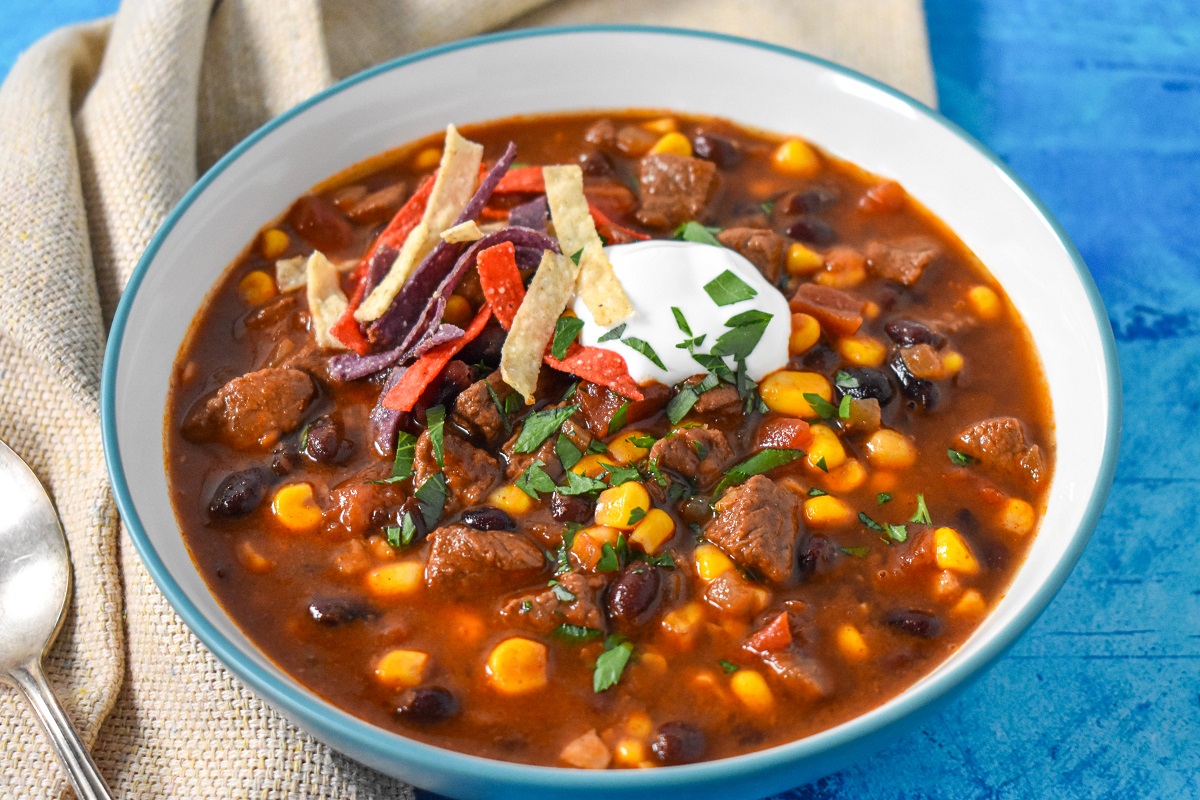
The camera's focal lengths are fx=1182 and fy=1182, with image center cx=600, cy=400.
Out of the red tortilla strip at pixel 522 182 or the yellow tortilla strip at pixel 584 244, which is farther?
the red tortilla strip at pixel 522 182

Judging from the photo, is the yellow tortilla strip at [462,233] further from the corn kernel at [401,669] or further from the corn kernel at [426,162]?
the corn kernel at [401,669]

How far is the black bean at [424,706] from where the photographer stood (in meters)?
3.81

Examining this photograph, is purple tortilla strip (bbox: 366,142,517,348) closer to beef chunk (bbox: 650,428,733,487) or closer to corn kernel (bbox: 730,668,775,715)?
beef chunk (bbox: 650,428,733,487)

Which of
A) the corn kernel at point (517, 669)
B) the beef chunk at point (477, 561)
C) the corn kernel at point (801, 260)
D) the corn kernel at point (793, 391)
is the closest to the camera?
the corn kernel at point (517, 669)

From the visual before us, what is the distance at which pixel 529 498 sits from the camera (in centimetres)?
443

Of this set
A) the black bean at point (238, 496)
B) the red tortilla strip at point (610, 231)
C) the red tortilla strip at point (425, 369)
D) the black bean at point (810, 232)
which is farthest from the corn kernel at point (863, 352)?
the black bean at point (238, 496)

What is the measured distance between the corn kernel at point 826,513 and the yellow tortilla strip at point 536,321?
1144 millimetres

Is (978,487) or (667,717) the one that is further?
(978,487)

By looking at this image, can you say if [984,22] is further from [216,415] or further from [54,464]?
[54,464]

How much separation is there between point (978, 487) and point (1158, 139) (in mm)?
3323

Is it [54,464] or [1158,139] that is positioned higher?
[54,464]

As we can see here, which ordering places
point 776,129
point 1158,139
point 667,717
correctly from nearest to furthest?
1. point 667,717
2. point 776,129
3. point 1158,139

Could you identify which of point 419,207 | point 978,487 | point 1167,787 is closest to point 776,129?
point 419,207

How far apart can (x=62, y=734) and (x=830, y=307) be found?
3355 mm
